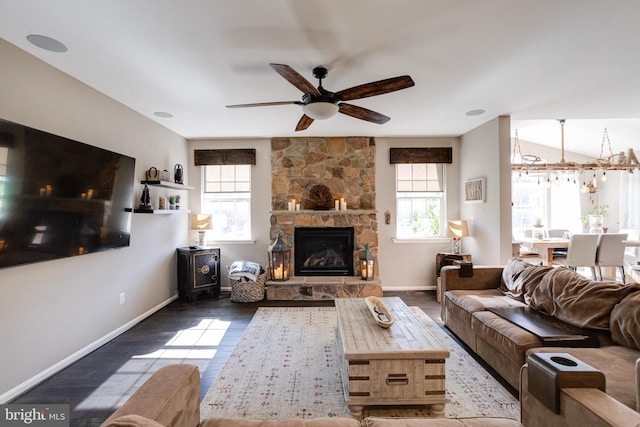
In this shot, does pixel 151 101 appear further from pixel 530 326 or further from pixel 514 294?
pixel 514 294

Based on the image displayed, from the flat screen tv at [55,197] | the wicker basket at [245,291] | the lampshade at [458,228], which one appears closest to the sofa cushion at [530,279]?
the lampshade at [458,228]

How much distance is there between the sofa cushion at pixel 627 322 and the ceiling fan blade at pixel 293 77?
2.77 m

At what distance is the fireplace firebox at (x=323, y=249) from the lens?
496cm

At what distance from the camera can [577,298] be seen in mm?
2320

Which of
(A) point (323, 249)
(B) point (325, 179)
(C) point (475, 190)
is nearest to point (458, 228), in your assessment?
(C) point (475, 190)

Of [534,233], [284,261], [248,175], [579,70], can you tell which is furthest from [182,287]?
[534,233]

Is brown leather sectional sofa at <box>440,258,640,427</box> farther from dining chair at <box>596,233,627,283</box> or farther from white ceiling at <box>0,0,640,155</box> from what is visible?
dining chair at <box>596,233,627,283</box>

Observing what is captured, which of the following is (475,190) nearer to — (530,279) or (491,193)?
(491,193)

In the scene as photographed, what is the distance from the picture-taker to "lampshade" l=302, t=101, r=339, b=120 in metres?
2.38

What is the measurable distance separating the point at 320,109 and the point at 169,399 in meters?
2.17

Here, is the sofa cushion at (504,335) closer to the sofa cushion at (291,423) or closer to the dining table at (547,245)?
the sofa cushion at (291,423)

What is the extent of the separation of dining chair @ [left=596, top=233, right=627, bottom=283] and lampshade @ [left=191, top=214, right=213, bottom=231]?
6213mm

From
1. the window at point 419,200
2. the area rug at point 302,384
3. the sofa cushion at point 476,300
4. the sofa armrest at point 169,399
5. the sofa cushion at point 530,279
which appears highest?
Answer: the window at point 419,200

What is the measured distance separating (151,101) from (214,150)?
176 centimetres
